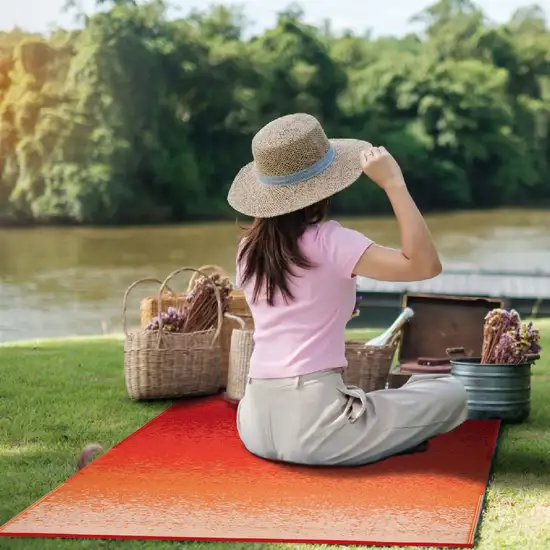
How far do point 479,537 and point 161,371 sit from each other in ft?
7.17

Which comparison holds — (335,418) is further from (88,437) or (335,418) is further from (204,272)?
(204,272)

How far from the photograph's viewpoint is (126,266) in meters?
21.5

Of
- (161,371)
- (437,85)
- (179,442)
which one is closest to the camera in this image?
(179,442)

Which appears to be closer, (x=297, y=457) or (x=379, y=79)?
(x=297, y=457)

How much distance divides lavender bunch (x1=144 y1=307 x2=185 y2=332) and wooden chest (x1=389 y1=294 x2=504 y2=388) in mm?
971

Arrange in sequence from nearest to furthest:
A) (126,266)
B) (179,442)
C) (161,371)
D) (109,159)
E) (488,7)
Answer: (179,442)
(161,371)
(126,266)
(109,159)
(488,7)

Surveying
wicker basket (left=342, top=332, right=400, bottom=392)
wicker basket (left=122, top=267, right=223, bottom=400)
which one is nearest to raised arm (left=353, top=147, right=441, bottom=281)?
wicker basket (left=342, top=332, right=400, bottom=392)

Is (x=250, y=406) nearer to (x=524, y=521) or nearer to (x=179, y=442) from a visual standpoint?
(x=179, y=442)

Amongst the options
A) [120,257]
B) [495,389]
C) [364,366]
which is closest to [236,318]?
[364,366]

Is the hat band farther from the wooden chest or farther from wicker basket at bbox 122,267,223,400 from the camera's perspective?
the wooden chest

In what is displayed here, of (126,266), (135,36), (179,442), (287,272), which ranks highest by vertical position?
(135,36)

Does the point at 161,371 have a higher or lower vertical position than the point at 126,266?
higher

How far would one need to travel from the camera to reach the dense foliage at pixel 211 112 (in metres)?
29.4

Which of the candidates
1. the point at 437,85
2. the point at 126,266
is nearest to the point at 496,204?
the point at 437,85
